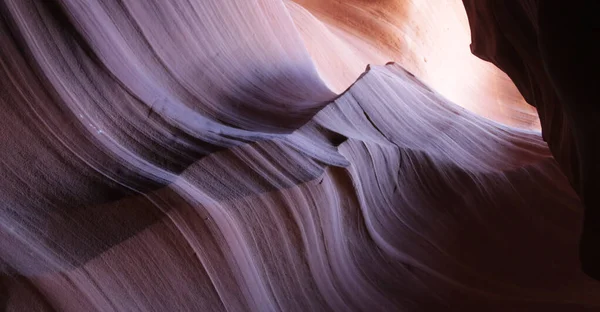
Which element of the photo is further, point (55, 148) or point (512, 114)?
point (512, 114)

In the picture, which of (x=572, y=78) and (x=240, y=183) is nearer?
(x=572, y=78)

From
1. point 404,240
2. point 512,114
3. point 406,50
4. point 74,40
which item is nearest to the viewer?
point 74,40

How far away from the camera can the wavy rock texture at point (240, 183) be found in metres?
0.91

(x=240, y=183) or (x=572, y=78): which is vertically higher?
(x=240, y=183)

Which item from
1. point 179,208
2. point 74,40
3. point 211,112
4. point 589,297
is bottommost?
point 589,297

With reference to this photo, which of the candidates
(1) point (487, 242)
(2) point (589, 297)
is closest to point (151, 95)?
(1) point (487, 242)

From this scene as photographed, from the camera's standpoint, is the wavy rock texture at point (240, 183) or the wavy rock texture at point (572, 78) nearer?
the wavy rock texture at point (572, 78)

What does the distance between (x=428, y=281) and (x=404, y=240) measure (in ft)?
0.37

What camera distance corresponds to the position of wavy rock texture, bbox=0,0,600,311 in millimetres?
912

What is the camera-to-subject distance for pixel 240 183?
105cm

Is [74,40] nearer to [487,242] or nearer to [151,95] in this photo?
[151,95]

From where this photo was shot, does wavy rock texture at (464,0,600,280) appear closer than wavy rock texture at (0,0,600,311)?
Yes

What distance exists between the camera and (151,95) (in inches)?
41.3

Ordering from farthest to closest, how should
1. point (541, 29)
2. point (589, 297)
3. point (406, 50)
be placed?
point (406, 50) → point (589, 297) → point (541, 29)
